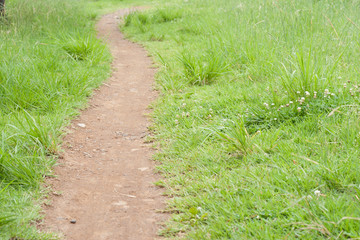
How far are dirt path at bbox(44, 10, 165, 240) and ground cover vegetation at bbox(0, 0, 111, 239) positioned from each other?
0.17m

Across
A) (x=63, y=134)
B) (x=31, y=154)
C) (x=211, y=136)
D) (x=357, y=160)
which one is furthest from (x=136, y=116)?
(x=357, y=160)

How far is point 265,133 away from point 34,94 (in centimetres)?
285

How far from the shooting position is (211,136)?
3918 mm

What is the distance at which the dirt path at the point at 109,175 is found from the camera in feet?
9.28

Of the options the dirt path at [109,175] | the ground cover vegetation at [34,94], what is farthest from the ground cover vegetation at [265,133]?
the ground cover vegetation at [34,94]

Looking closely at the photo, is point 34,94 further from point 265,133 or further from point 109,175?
point 265,133

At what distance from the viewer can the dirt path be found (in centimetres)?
283

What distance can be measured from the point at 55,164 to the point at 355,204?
2.48m

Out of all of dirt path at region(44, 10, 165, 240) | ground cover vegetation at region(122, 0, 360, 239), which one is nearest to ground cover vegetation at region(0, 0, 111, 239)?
dirt path at region(44, 10, 165, 240)

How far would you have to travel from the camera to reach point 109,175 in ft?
11.8

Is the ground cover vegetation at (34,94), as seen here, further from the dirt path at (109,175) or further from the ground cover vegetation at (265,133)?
the ground cover vegetation at (265,133)

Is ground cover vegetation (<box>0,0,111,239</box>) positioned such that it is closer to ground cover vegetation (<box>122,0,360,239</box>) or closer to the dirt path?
the dirt path

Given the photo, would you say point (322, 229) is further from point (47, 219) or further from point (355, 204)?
point (47, 219)

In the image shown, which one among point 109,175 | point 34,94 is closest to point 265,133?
point 109,175
